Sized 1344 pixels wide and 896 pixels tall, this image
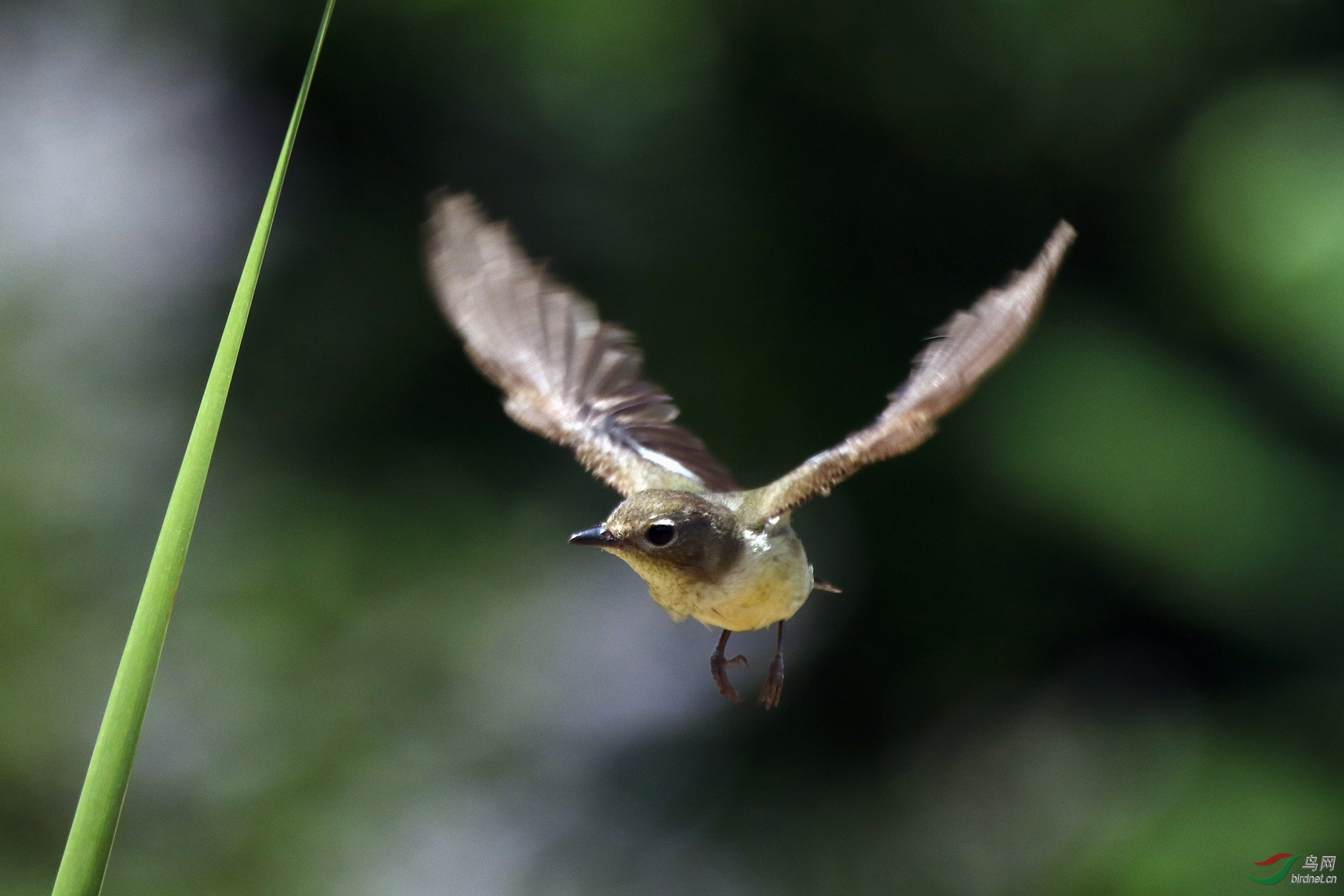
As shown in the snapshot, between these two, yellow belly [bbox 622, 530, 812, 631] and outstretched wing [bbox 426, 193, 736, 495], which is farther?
outstretched wing [bbox 426, 193, 736, 495]

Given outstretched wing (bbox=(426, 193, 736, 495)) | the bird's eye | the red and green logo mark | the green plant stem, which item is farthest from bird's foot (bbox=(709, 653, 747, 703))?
the red and green logo mark

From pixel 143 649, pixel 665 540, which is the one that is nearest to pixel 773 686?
pixel 665 540

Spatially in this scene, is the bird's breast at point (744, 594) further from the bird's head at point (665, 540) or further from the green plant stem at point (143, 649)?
the green plant stem at point (143, 649)

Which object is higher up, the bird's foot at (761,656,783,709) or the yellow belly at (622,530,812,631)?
the yellow belly at (622,530,812,631)

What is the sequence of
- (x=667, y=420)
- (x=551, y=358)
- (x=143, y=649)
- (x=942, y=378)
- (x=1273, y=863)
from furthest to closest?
(x=1273, y=863), (x=667, y=420), (x=551, y=358), (x=942, y=378), (x=143, y=649)

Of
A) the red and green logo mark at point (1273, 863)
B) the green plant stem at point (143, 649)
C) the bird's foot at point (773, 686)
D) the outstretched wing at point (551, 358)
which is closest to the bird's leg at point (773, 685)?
the bird's foot at point (773, 686)

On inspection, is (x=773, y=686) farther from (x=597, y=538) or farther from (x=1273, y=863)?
(x=1273, y=863)

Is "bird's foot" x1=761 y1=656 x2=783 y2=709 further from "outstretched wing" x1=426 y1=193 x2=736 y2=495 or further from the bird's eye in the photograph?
"outstretched wing" x1=426 y1=193 x2=736 y2=495
